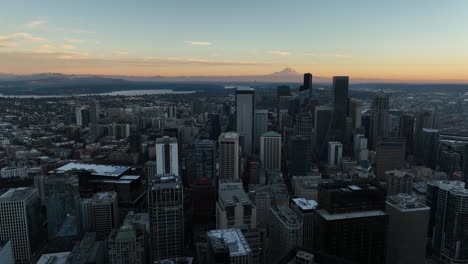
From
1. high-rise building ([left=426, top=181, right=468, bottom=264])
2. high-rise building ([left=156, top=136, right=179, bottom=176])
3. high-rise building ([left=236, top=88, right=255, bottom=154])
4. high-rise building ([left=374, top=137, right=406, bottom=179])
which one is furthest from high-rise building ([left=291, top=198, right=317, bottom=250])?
high-rise building ([left=236, top=88, right=255, bottom=154])

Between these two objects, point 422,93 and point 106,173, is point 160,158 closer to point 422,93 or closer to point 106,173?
point 106,173

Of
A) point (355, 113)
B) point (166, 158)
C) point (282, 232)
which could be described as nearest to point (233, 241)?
point (282, 232)

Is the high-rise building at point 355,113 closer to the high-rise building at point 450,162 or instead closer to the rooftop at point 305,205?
the high-rise building at point 450,162

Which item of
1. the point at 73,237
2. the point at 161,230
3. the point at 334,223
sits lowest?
the point at 73,237

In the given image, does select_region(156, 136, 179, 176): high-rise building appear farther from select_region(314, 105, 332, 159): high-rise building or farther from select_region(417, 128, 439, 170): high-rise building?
select_region(417, 128, 439, 170): high-rise building

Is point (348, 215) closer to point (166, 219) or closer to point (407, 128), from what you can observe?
point (166, 219)

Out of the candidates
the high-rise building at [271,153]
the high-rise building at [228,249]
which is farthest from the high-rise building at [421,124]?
the high-rise building at [228,249]

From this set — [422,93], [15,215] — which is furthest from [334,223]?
[422,93]
